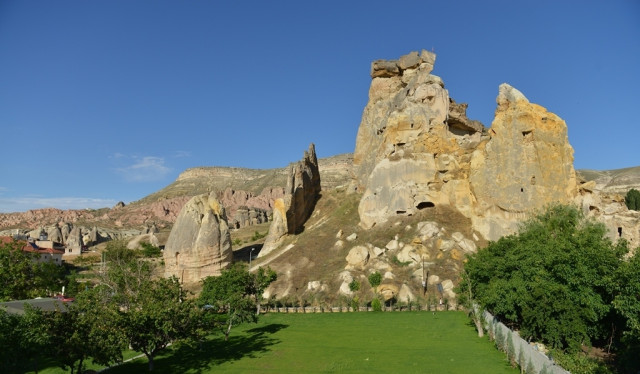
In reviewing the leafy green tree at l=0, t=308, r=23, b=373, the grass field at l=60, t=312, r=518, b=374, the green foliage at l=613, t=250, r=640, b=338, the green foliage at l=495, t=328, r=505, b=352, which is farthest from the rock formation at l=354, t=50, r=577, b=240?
the leafy green tree at l=0, t=308, r=23, b=373

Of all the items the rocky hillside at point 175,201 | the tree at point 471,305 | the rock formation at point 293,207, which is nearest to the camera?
the tree at point 471,305

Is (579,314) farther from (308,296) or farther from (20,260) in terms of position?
(20,260)

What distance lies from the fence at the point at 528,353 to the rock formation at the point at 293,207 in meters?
38.9

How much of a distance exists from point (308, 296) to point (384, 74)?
43630 millimetres

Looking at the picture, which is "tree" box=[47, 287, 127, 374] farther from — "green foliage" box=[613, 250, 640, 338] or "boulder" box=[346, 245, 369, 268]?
"boulder" box=[346, 245, 369, 268]

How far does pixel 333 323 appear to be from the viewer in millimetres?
35250

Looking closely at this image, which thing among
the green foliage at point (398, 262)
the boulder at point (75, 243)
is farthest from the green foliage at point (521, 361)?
the boulder at point (75, 243)

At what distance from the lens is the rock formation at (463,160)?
5041 centimetres

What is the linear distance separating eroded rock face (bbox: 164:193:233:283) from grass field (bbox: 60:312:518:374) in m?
19.5

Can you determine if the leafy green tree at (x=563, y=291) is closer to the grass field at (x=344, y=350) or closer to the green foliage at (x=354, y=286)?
the grass field at (x=344, y=350)

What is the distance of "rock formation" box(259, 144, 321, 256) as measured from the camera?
61.6 meters

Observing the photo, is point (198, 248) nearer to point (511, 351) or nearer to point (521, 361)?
point (511, 351)

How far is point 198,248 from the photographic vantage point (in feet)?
176

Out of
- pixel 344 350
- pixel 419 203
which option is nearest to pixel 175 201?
pixel 419 203
